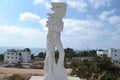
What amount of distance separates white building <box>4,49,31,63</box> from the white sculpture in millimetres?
38737

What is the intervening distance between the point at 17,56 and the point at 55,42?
40.3 metres

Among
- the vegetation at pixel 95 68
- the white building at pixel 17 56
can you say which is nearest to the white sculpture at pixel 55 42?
the vegetation at pixel 95 68

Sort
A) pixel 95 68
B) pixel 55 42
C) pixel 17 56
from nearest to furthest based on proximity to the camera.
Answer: pixel 55 42
pixel 95 68
pixel 17 56

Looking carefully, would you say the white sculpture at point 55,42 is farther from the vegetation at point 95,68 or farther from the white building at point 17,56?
the white building at point 17,56

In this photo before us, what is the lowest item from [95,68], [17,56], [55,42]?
[95,68]

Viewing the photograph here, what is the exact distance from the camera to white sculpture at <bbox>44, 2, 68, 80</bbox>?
10109mm

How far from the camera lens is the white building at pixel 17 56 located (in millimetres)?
48781

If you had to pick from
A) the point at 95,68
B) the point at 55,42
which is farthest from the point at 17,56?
the point at 55,42

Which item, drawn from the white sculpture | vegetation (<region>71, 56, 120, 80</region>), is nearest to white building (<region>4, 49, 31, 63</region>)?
vegetation (<region>71, 56, 120, 80</region>)

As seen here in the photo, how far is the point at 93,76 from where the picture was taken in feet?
53.1

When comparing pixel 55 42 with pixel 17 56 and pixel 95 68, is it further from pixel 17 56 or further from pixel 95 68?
pixel 17 56

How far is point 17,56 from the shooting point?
49750mm

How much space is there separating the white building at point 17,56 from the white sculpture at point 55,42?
38737mm

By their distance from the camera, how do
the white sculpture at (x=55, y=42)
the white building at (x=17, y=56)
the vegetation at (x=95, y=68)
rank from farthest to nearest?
1. the white building at (x=17, y=56)
2. the vegetation at (x=95, y=68)
3. the white sculpture at (x=55, y=42)
